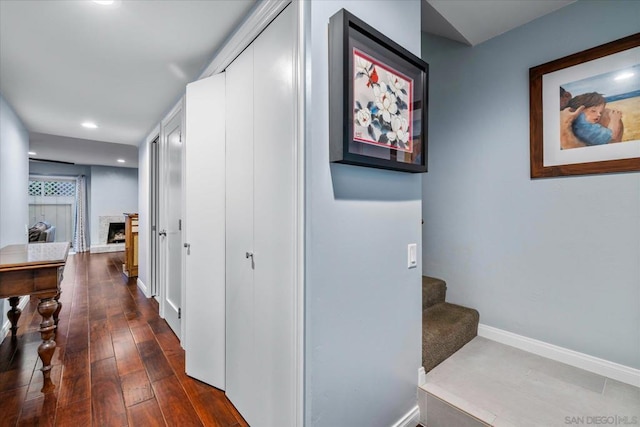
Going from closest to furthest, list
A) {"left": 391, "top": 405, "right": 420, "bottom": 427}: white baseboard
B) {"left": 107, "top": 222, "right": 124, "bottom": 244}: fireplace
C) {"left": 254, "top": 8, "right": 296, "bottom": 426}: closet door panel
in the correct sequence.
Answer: {"left": 254, "top": 8, "right": 296, "bottom": 426}: closet door panel
{"left": 391, "top": 405, "right": 420, "bottom": 427}: white baseboard
{"left": 107, "top": 222, "right": 124, "bottom": 244}: fireplace

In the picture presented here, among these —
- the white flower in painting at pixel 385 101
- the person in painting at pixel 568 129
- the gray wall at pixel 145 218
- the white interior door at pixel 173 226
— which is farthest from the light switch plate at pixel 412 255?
the gray wall at pixel 145 218

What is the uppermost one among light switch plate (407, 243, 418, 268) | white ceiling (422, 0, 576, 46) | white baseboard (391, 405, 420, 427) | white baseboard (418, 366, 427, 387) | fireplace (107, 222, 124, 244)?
white ceiling (422, 0, 576, 46)

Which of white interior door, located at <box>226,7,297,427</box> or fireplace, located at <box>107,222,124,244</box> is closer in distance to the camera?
white interior door, located at <box>226,7,297,427</box>

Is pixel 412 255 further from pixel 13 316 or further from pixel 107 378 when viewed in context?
pixel 13 316

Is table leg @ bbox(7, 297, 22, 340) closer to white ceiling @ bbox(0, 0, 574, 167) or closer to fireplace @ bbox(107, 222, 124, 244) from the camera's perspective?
white ceiling @ bbox(0, 0, 574, 167)

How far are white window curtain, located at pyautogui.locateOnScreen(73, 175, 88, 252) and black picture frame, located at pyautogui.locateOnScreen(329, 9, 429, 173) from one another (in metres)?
9.14

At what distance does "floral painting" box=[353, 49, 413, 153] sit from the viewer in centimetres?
115

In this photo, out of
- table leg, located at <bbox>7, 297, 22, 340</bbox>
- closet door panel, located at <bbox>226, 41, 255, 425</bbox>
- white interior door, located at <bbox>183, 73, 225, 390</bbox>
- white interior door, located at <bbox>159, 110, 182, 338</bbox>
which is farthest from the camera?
white interior door, located at <bbox>159, 110, 182, 338</bbox>

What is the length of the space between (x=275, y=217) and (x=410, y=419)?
1.28 metres

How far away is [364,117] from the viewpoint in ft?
3.84

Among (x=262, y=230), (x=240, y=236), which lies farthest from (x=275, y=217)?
(x=240, y=236)

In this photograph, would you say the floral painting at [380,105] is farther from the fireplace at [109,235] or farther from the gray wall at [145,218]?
the fireplace at [109,235]

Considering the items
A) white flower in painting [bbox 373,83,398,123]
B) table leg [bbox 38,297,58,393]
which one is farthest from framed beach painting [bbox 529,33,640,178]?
table leg [bbox 38,297,58,393]

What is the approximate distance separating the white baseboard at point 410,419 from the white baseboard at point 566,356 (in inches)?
38.8
